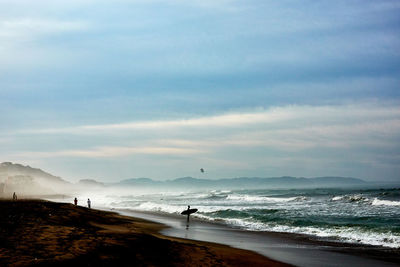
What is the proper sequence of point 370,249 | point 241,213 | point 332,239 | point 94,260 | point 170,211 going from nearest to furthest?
point 94,260, point 370,249, point 332,239, point 241,213, point 170,211

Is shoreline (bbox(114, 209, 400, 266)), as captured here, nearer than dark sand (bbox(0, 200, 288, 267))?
No

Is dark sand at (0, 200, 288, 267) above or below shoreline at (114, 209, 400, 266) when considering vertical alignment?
above

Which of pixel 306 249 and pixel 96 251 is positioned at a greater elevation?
pixel 96 251

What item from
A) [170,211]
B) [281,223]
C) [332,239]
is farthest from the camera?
[170,211]

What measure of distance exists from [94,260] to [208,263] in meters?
4.23

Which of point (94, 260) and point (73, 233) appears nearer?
point (94, 260)

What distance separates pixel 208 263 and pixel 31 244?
6566 millimetres

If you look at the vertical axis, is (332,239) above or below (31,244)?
below

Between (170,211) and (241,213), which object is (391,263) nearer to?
(241,213)

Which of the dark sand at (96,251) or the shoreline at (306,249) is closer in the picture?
the dark sand at (96,251)

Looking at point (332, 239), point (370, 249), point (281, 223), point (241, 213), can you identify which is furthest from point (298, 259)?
point (241, 213)

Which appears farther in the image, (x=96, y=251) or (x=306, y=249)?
(x=306, y=249)

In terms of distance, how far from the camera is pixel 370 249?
63.1ft

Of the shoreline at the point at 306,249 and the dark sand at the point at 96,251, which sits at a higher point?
the dark sand at the point at 96,251
